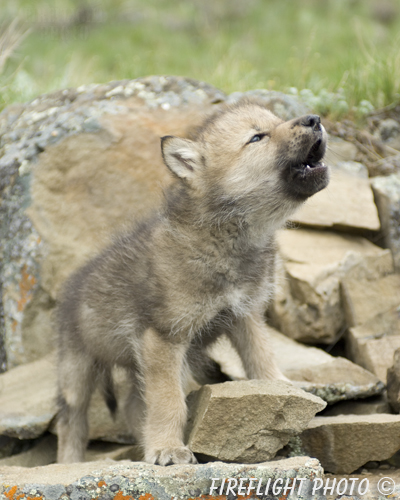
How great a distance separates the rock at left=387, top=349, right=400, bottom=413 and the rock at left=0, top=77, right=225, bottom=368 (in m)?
2.44

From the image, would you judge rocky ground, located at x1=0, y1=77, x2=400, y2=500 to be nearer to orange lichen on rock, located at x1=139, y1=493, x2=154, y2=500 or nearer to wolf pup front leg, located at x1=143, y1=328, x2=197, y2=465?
wolf pup front leg, located at x1=143, y1=328, x2=197, y2=465

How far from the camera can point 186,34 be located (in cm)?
1594

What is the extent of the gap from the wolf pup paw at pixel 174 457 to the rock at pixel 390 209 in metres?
2.93

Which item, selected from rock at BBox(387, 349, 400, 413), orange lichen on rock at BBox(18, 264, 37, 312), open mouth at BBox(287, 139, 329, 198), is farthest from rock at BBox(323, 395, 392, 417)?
orange lichen on rock at BBox(18, 264, 37, 312)

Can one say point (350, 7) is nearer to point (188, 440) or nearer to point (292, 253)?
point (292, 253)

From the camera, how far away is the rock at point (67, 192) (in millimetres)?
5332

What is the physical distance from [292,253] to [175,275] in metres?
2.01

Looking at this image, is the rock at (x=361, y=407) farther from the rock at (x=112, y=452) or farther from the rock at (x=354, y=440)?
the rock at (x=112, y=452)

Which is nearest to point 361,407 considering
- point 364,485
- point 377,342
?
point 377,342

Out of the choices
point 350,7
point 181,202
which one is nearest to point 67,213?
point 181,202

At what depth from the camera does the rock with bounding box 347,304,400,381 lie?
466cm

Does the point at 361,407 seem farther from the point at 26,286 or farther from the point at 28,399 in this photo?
the point at 26,286

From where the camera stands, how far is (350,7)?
58.3 feet

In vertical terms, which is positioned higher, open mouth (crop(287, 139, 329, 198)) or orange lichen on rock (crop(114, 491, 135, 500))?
open mouth (crop(287, 139, 329, 198))
